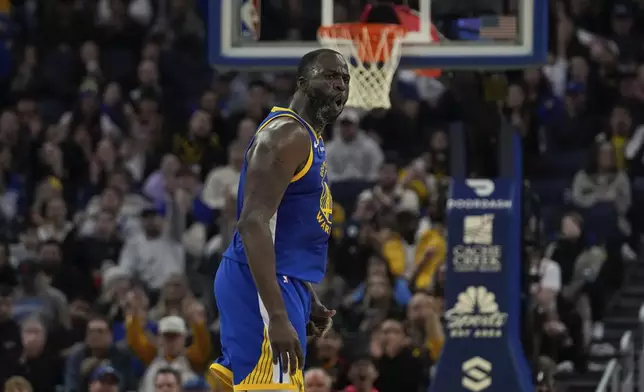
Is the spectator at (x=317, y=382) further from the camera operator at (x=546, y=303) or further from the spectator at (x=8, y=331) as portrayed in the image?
the spectator at (x=8, y=331)

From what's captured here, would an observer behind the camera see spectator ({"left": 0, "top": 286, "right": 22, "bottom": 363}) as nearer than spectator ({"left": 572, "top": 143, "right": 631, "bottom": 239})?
Yes

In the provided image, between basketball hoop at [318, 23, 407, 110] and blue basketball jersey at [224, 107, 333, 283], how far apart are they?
10.9 ft

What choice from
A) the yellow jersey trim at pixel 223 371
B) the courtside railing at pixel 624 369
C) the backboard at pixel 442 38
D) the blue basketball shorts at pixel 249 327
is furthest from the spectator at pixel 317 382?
the blue basketball shorts at pixel 249 327

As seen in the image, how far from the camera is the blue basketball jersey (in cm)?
573

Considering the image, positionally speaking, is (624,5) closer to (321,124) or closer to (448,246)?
(448,246)

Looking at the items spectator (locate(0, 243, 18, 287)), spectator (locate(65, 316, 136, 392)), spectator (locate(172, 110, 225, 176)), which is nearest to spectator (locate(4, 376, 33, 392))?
spectator (locate(65, 316, 136, 392))

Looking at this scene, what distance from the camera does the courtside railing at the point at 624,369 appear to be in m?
10.5

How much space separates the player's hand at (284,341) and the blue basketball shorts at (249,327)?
8.5 inches

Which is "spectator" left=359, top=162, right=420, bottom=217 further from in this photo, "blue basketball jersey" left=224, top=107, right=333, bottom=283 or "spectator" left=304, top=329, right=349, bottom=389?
"blue basketball jersey" left=224, top=107, right=333, bottom=283

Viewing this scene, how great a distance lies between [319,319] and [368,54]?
3481 millimetres

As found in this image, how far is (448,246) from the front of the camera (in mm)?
9984

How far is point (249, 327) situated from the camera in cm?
573

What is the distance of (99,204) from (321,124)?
9772 millimetres

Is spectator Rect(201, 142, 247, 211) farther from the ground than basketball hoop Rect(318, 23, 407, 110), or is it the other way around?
basketball hoop Rect(318, 23, 407, 110)
